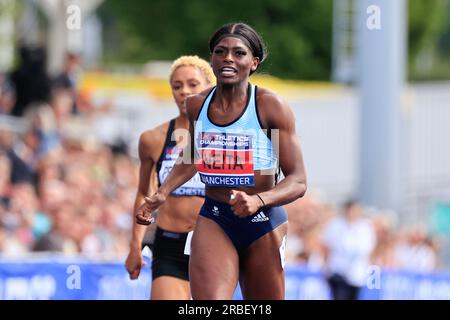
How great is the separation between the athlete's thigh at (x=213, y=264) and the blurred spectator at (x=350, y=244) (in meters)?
8.47

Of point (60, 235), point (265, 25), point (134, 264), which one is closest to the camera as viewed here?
point (134, 264)

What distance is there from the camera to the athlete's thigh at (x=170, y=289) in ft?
31.8

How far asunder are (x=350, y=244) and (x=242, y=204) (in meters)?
9.77

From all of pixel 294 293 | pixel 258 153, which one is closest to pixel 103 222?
pixel 294 293

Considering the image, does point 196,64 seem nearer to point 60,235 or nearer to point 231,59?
point 231,59

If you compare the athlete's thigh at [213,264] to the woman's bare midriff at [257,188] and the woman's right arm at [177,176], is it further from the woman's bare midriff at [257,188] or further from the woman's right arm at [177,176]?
the woman's right arm at [177,176]

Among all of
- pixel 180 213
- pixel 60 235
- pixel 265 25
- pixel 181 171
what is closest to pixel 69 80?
pixel 60 235

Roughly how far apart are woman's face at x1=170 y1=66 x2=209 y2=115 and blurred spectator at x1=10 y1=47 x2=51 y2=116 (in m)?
9.99

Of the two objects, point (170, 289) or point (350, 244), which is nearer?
point (170, 289)

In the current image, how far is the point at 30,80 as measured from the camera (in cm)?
1931

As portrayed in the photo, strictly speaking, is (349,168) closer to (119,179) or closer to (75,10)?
(119,179)

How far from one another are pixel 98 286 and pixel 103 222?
8.90 feet

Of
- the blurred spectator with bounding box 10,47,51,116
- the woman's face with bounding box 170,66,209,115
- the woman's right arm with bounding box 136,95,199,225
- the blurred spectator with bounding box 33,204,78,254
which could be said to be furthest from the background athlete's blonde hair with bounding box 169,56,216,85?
the blurred spectator with bounding box 10,47,51,116

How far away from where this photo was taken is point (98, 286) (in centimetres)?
1348
